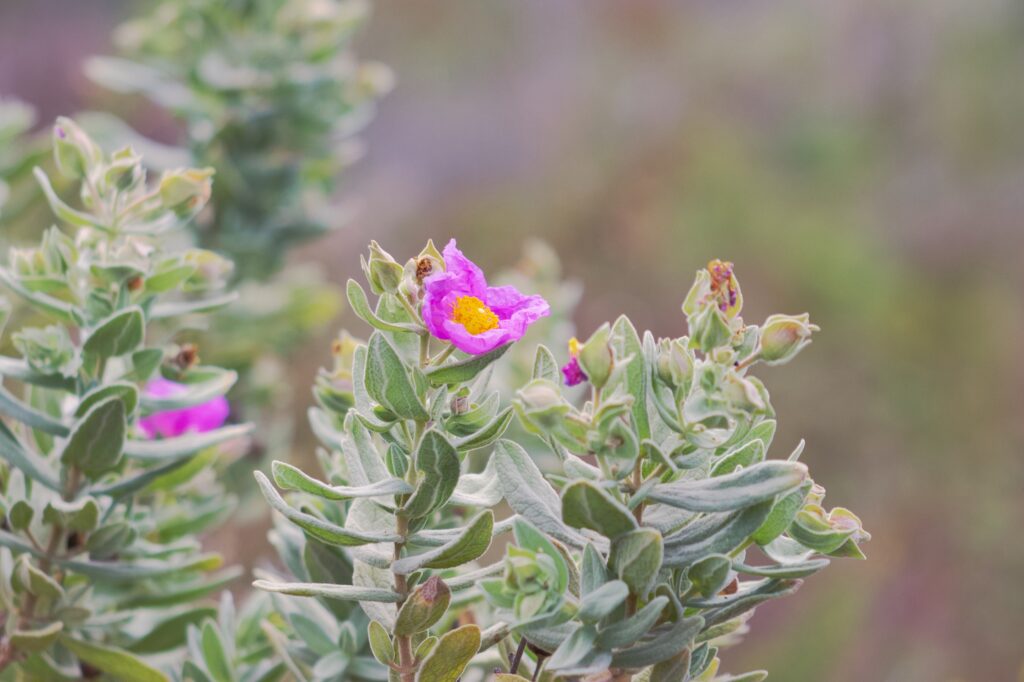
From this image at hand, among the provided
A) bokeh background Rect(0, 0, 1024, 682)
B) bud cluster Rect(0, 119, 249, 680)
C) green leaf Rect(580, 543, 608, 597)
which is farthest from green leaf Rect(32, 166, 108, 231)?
bokeh background Rect(0, 0, 1024, 682)

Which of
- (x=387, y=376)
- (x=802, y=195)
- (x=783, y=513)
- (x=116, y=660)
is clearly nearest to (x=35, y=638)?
(x=116, y=660)

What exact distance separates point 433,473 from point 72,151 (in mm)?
306

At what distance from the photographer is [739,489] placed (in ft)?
1.29

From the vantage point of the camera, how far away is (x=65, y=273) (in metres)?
0.58

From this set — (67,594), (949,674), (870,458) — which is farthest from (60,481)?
(870,458)

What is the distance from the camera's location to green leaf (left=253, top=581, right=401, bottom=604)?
41cm

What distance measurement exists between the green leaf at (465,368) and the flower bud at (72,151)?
277 millimetres

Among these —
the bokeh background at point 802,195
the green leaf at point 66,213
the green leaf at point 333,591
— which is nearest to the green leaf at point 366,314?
the green leaf at point 333,591

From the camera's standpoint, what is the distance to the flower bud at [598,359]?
0.39 metres

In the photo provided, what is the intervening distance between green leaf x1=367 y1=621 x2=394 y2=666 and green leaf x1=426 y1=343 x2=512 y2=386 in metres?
0.11

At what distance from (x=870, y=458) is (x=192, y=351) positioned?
2248 mm

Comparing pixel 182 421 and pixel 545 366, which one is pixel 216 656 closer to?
pixel 182 421

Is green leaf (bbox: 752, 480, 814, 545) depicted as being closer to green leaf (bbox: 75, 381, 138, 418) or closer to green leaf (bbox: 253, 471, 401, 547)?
green leaf (bbox: 253, 471, 401, 547)

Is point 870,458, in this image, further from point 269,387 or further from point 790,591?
point 790,591
